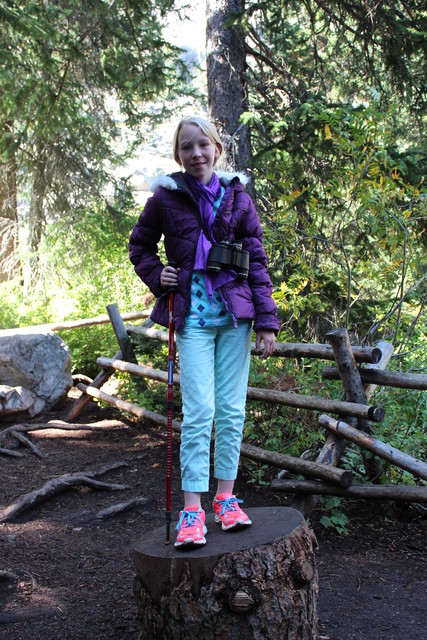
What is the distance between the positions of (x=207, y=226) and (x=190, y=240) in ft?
0.39

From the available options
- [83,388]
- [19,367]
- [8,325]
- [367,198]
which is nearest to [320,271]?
[367,198]

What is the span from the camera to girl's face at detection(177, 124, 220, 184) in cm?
305

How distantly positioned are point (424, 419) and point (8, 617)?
10.8ft

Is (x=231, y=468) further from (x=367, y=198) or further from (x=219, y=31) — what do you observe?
(x=219, y=31)

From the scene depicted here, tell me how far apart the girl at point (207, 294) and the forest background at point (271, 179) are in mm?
1921

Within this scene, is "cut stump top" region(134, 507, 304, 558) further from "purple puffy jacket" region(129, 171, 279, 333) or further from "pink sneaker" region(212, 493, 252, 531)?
"purple puffy jacket" region(129, 171, 279, 333)

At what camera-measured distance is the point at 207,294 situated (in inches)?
118

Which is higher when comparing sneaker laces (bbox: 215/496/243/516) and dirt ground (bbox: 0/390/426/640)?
sneaker laces (bbox: 215/496/243/516)

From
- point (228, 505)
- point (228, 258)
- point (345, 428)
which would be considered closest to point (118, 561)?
point (228, 505)

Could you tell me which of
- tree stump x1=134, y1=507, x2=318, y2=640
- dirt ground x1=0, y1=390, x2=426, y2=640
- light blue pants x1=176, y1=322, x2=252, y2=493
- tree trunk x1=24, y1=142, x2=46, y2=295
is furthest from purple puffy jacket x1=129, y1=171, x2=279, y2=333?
tree trunk x1=24, y1=142, x2=46, y2=295

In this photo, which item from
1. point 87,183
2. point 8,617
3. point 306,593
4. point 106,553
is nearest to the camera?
point 306,593

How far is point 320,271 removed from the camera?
621 cm

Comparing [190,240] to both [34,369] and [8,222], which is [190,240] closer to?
[34,369]

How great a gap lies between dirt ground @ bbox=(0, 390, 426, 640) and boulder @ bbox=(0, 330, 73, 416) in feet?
Result: 4.94
